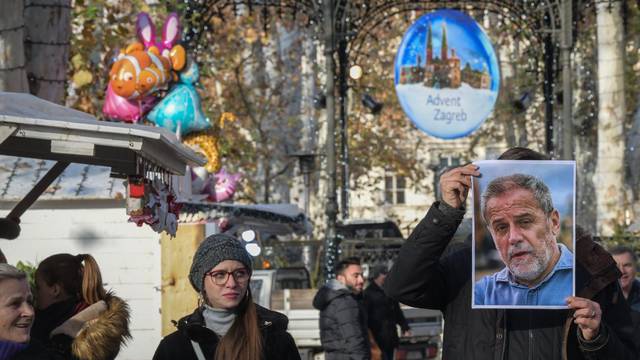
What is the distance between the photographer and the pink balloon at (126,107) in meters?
17.1

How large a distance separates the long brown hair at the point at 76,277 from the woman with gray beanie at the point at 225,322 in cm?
142

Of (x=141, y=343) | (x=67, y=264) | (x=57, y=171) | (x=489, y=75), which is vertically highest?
(x=489, y=75)

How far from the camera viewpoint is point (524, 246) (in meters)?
4.77

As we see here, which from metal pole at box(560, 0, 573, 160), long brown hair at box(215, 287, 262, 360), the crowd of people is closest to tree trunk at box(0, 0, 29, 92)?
the crowd of people

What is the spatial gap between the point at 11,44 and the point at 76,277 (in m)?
5.61

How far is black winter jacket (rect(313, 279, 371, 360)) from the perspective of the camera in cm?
1173

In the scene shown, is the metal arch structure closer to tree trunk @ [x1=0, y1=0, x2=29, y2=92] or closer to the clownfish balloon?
the clownfish balloon

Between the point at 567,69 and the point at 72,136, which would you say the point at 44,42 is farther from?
the point at 567,69

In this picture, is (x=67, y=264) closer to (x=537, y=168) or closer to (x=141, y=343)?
(x=537, y=168)

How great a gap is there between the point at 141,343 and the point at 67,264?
5.94 m

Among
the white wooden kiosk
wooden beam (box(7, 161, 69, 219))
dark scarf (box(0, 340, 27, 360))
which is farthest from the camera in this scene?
the white wooden kiosk

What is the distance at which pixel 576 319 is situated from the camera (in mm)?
4605

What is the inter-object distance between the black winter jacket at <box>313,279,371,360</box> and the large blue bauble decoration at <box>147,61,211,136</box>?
5.64 metres

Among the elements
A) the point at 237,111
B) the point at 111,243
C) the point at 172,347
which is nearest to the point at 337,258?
the point at 111,243
